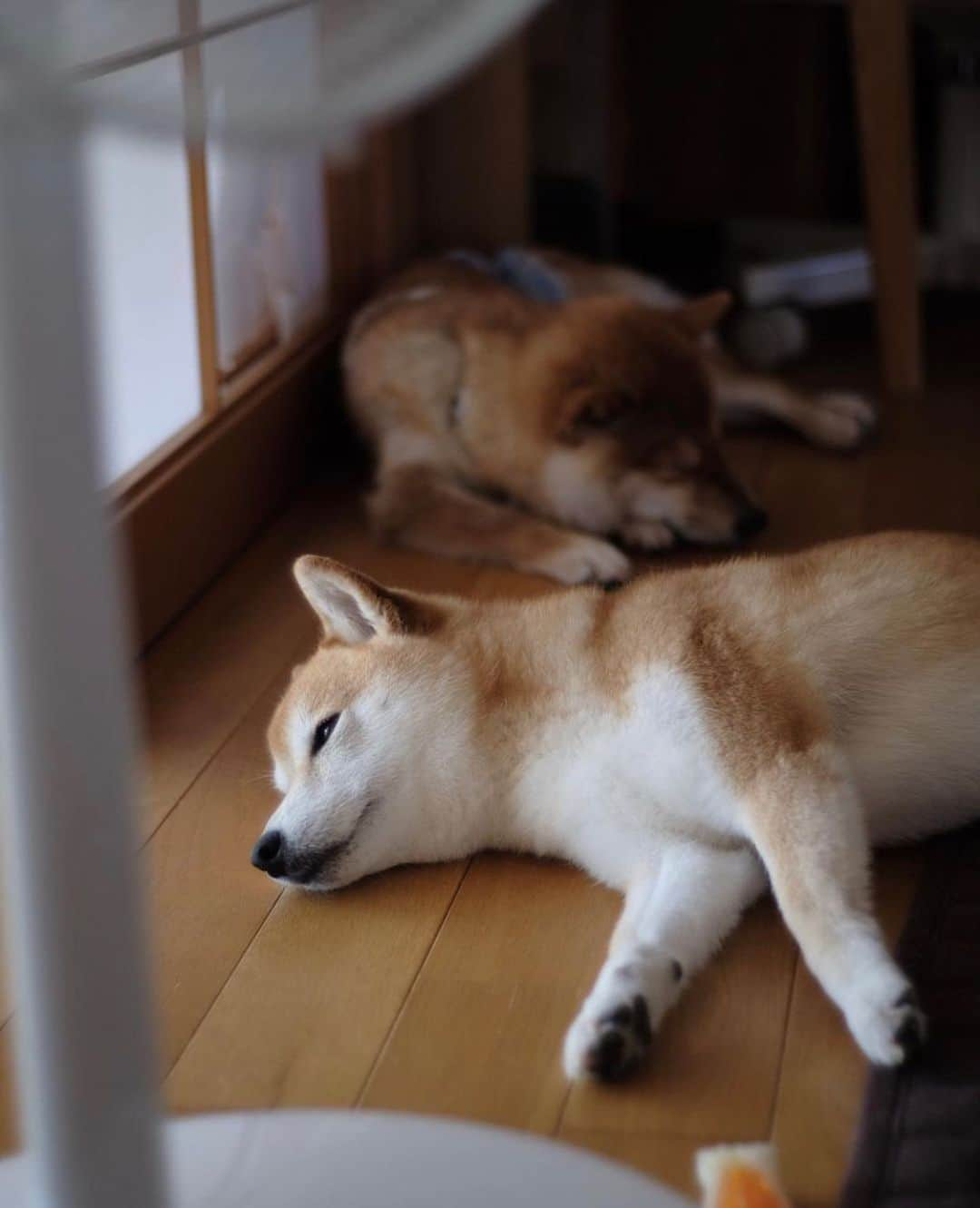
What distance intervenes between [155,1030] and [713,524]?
5.65 feet

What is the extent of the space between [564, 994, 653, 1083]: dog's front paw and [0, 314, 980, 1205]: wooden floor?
0.02 metres

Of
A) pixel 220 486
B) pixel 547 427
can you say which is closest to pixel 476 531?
pixel 547 427

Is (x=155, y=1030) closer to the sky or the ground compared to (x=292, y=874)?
closer to the sky

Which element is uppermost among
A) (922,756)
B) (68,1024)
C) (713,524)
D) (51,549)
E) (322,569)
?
(51,549)

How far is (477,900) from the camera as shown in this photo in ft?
5.30

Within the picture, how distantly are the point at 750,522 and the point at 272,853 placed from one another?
1181 millimetres

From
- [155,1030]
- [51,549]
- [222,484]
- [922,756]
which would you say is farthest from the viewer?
[222,484]

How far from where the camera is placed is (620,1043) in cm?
132

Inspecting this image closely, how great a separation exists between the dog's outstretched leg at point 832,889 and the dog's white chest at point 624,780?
7 centimetres

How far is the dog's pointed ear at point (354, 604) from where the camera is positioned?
1657mm

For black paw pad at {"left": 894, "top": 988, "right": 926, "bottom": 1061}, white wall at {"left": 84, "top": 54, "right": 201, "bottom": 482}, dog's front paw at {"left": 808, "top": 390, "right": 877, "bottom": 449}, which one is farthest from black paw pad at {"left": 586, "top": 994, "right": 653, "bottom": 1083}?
dog's front paw at {"left": 808, "top": 390, "right": 877, "bottom": 449}

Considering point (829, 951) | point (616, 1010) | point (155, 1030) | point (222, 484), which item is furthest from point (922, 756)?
point (222, 484)

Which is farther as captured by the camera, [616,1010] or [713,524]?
[713,524]

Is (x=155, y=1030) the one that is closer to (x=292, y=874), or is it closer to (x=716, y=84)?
(x=292, y=874)
